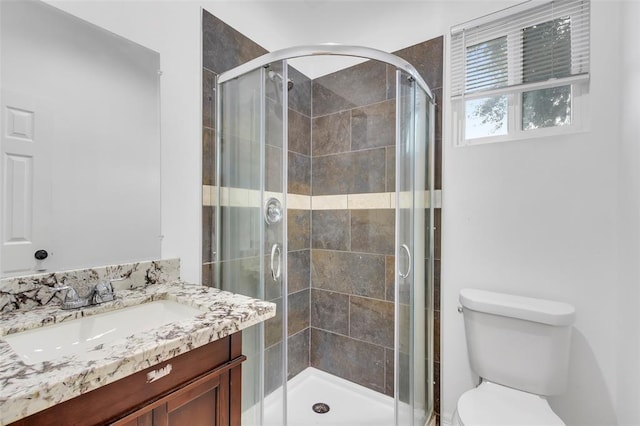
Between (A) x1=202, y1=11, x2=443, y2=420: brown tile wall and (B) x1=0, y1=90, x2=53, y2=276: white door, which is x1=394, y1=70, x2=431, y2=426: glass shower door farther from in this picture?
(B) x1=0, y1=90, x2=53, y2=276: white door

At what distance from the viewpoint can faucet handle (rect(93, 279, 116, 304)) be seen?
3.54ft

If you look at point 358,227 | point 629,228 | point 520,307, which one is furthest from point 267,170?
point 629,228

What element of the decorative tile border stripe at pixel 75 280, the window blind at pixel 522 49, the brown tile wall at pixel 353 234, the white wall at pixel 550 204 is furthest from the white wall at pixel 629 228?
the decorative tile border stripe at pixel 75 280

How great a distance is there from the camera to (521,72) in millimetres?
1672

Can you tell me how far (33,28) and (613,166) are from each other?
95.2 inches

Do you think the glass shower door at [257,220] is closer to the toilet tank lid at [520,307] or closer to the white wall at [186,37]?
the white wall at [186,37]

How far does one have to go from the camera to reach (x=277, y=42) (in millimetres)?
2162

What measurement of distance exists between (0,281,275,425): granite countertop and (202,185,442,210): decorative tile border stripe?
21.4 inches

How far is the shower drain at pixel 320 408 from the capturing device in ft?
6.54

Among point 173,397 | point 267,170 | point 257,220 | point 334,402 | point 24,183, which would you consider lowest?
point 334,402

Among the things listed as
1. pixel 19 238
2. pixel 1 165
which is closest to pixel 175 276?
pixel 19 238

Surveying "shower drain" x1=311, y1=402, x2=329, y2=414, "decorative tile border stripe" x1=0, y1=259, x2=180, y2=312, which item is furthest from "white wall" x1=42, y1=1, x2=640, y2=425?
"shower drain" x1=311, y1=402, x2=329, y2=414

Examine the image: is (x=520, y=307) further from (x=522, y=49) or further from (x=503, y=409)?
(x=522, y=49)

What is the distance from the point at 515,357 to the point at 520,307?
238 mm
